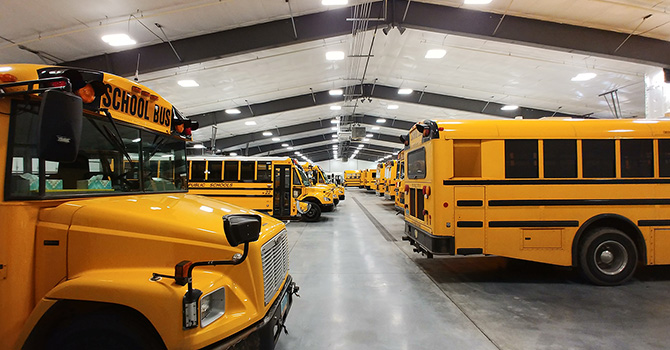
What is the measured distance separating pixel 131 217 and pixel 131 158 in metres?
0.93

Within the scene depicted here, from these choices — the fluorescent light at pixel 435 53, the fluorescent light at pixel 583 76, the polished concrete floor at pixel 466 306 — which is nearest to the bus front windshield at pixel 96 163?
the polished concrete floor at pixel 466 306

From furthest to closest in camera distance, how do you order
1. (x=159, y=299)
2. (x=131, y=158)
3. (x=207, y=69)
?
(x=207, y=69)
(x=131, y=158)
(x=159, y=299)

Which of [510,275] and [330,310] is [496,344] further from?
[510,275]

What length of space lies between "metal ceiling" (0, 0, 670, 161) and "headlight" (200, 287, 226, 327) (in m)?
7.27

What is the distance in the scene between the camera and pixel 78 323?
1.83 metres

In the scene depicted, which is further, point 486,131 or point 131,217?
point 486,131

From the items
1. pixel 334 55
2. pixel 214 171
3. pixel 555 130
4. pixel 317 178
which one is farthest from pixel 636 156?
pixel 317 178

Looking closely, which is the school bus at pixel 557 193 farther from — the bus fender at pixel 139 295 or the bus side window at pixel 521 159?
the bus fender at pixel 139 295

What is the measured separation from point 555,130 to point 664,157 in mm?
1778

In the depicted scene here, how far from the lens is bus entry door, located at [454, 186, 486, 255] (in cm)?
486

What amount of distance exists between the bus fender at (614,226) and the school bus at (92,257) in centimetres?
495

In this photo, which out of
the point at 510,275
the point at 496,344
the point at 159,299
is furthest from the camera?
the point at 510,275

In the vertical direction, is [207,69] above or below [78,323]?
above

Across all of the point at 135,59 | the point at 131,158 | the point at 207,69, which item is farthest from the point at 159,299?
the point at 207,69
